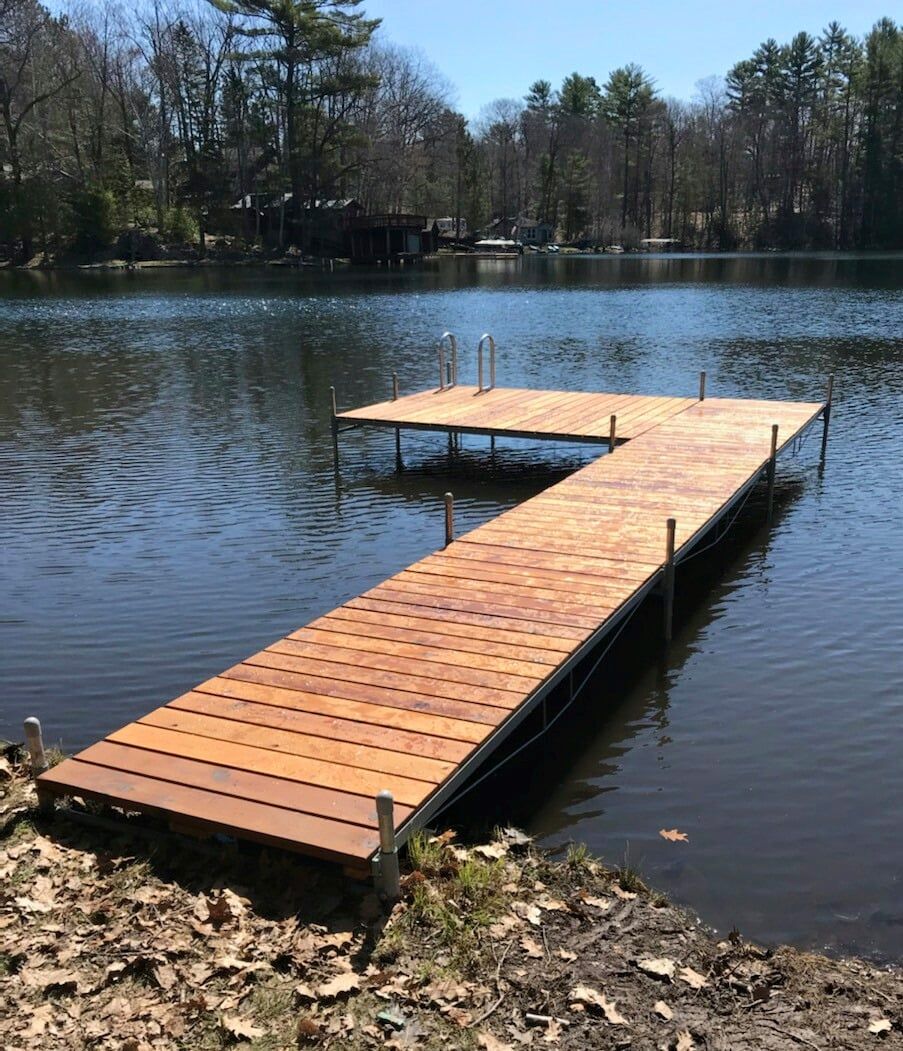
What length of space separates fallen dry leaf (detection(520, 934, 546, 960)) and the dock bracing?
0.72 metres

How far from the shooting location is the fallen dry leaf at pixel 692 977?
452 centimetres

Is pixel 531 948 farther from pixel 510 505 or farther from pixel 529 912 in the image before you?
pixel 510 505

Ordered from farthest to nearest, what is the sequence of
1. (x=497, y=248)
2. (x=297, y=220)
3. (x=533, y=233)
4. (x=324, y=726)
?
(x=533, y=233)
(x=497, y=248)
(x=297, y=220)
(x=324, y=726)

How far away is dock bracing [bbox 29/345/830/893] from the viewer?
5.22 meters

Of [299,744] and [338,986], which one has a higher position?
[299,744]

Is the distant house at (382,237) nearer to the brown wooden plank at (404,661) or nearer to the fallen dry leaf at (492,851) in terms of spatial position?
the brown wooden plank at (404,661)

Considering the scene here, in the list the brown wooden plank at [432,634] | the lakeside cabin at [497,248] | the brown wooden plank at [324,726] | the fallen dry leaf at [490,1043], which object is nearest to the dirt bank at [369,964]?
the fallen dry leaf at [490,1043]

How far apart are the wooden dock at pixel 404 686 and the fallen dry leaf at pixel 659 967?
1353 mm

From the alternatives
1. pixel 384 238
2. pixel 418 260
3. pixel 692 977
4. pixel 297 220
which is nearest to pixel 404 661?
pixel 692 977

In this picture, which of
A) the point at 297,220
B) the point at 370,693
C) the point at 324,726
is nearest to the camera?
the point at 324,726

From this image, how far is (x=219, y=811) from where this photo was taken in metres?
5.16

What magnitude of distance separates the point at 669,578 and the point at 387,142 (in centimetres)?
8201

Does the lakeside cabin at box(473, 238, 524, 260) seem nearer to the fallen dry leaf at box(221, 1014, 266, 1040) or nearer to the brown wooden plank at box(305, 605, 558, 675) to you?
→ the brown wooden plank at box(305, 605, 558, 675)

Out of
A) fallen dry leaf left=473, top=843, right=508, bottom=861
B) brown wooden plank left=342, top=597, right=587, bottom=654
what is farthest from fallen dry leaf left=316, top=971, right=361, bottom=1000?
brown wooden plank left=342, top=597, right=587, bottom=654
